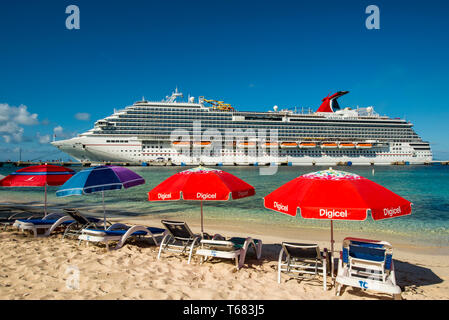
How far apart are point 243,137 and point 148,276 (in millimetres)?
49957

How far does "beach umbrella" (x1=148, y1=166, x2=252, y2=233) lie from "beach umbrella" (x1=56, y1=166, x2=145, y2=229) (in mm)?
1060

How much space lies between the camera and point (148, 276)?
152 inches

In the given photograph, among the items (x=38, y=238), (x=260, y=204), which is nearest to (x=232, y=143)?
(x=260, y=204)

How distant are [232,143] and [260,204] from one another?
38967 millimetres

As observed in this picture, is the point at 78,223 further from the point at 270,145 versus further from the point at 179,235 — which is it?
the point at 270,145

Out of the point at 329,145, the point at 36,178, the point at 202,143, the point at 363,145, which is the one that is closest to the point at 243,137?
the point at 202,143

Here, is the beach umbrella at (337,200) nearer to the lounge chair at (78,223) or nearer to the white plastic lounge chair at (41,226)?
the lounge chair at (78,223)

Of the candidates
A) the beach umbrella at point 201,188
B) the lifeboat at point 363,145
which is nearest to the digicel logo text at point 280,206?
the beach umbrella at point 201,188

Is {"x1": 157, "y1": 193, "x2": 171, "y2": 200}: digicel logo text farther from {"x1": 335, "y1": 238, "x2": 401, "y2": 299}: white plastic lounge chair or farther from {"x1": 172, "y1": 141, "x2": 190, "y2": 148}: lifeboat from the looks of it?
{"x1": 172, "y1": 141, "x2": 190, "y2": 148}: lifeboat

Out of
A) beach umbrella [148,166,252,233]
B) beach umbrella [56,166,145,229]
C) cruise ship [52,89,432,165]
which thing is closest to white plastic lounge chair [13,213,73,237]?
beach umbrella [56,166,145,229]

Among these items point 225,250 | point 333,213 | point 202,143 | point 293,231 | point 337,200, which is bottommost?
point 293,231

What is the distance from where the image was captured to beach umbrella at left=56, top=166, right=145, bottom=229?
16.0ft

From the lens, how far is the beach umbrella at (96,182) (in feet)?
16.0

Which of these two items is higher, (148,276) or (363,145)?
(363,145)
